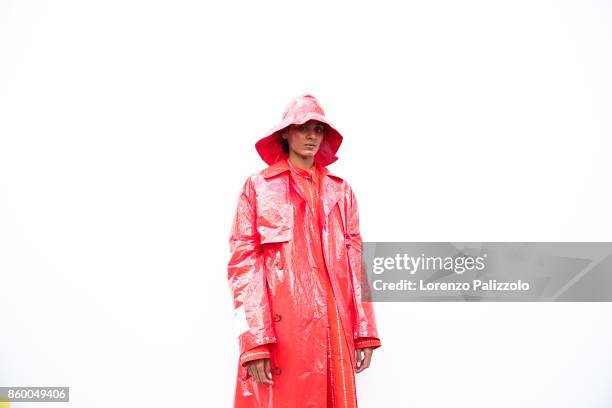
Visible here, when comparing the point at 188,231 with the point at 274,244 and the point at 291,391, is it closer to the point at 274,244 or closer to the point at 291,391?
the point at 274,244

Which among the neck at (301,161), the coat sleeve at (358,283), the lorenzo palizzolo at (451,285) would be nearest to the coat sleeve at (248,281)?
the neck at (301,161)

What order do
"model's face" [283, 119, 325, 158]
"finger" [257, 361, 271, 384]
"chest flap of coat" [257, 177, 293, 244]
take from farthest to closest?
"model's face" [283, 119, 325, 158] < "chest flap of coat" [257, 177, 293, 244] < "finger" [257, 361, 271, 384]

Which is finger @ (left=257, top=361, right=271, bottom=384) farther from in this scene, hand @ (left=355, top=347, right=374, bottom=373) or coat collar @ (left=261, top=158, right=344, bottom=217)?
coat collar @ (left=261, top=158, right=344, bottom=217)

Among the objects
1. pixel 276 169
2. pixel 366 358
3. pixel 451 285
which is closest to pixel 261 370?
pixel 366 358

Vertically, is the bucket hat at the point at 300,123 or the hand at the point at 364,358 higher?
the bucket hat at the point at 300,123

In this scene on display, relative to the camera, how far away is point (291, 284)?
1820 millimetres

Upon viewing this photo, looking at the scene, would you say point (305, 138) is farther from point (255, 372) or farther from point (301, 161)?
point (255, 372)

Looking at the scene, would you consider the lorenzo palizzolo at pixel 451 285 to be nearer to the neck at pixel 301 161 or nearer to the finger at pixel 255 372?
the neck at pixel 301 161

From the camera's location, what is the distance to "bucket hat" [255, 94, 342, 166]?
195 cm

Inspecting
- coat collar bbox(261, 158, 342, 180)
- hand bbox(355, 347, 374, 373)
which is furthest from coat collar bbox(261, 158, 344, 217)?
hand bbox(355, 347, 374, 373)

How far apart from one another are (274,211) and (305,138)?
31 centimetres

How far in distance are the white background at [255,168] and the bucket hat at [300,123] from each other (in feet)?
1.52

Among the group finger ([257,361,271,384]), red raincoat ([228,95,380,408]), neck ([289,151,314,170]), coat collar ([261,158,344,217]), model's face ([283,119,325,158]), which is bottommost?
finger ([257,361,271,384])

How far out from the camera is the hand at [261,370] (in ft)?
5.74
